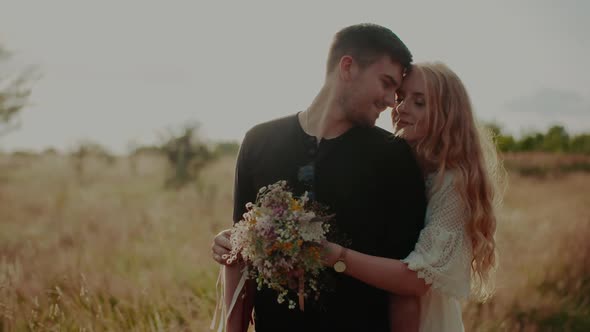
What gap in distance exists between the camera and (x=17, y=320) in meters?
4.71

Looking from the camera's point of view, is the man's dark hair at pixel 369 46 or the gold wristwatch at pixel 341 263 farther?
the man's dark hair at pixel 369 46

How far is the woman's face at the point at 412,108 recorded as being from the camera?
129 inches

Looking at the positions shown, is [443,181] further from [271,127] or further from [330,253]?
[271,127]

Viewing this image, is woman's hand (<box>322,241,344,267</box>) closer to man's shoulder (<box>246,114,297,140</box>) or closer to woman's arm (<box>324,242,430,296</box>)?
woman's arm (<box>324,242,430,296</box>)

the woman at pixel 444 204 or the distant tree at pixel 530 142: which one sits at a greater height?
the woman at pixel 444 204

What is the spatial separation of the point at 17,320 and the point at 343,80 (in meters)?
3.52

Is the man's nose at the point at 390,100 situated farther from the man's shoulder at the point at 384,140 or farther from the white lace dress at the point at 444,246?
the white lace dress at the point at 444,246

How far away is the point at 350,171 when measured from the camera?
115 inches

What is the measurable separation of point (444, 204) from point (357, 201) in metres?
0.50

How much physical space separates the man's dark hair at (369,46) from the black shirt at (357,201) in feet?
1.34

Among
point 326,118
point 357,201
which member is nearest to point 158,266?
point 326,118

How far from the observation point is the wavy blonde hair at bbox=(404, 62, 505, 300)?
3.11m

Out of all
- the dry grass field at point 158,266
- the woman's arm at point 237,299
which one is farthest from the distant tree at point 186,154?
the woman's arm at point 237,299

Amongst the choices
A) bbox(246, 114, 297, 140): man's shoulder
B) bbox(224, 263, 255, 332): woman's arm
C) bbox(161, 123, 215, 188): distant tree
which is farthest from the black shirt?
bbox(161, 123, 215, 188): distant tree
